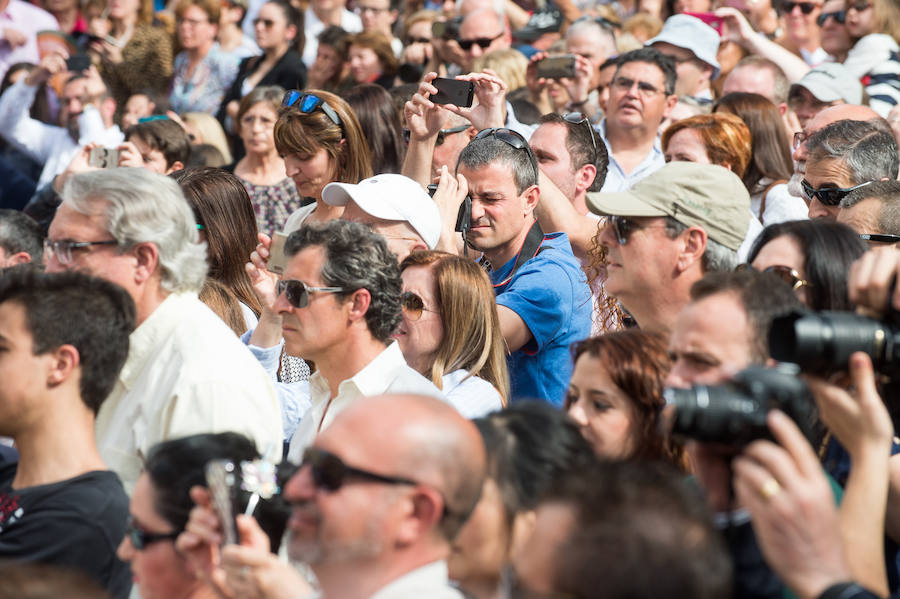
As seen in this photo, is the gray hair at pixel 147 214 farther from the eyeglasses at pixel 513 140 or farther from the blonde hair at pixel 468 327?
the eyeglasses at pixel 513 140

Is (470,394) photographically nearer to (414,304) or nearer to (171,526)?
(414,304)

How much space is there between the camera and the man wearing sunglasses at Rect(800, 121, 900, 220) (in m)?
4.39

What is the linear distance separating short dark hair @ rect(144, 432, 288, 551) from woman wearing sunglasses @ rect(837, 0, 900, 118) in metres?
5.25

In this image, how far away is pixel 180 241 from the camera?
12.0 feet

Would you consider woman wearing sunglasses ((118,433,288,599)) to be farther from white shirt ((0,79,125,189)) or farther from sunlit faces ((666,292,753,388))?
white shirt ((0,79,125,189))

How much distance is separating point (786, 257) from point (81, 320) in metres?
1.86

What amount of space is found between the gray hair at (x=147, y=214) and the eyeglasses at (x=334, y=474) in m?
1.45

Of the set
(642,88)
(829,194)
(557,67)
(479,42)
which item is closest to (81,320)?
(829,194)

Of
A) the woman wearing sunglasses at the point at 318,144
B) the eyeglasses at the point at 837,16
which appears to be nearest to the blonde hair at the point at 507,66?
the eyeglasses at the point at 837,16

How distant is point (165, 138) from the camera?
6.73 metres

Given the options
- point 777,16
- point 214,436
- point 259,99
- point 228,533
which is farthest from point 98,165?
point 777,16

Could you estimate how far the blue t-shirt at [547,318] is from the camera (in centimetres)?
436

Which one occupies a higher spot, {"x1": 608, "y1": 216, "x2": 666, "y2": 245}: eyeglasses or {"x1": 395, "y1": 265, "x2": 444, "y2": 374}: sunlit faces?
{"x1": 608, "y1": 216, "x2": 666, "y2": 245}: eyeglasses

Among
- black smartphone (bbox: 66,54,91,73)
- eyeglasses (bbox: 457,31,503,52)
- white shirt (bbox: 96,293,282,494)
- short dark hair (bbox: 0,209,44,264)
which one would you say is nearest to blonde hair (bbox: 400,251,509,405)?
white shirt (bbox: 96,293,282,494)
